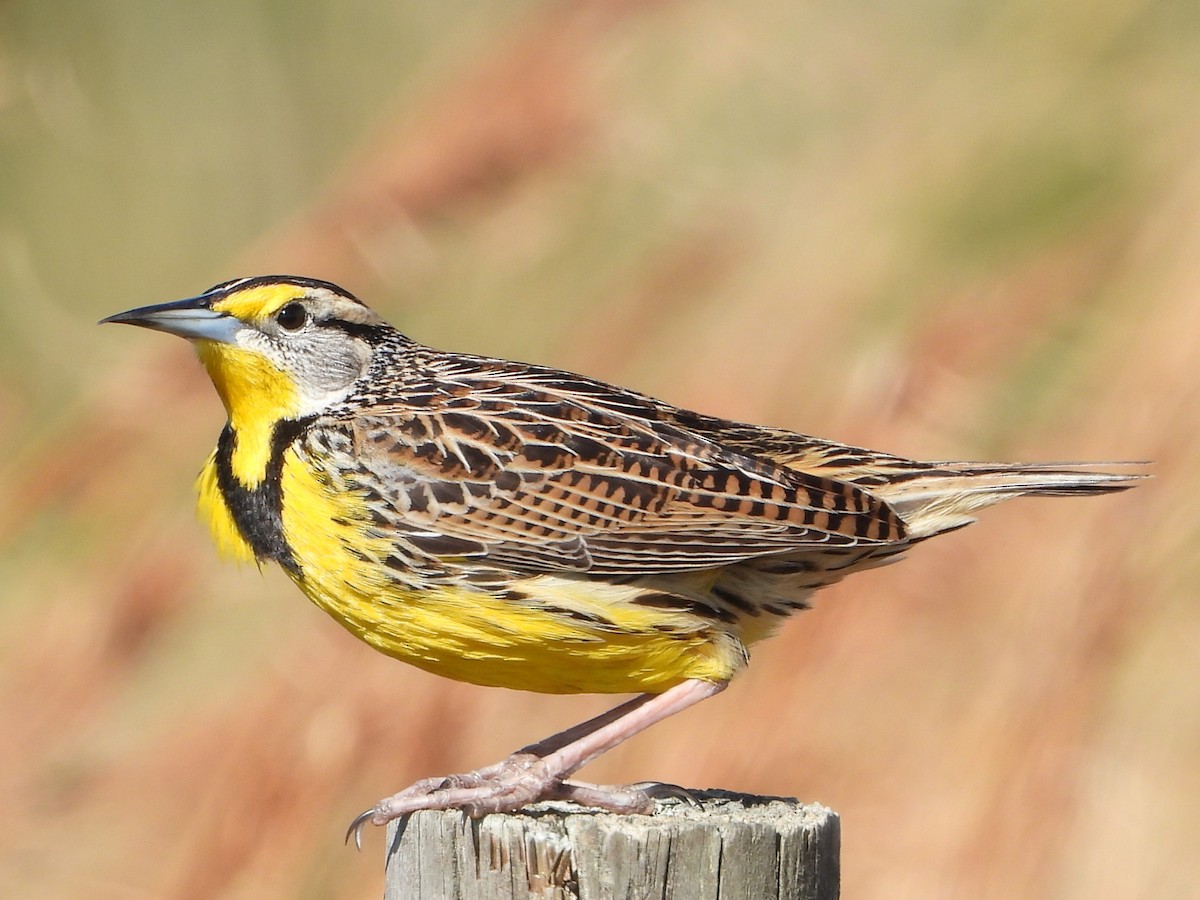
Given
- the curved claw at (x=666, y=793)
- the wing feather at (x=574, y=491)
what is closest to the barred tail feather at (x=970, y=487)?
the wing feather at (x=574, y=491)

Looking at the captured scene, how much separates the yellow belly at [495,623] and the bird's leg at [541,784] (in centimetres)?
11

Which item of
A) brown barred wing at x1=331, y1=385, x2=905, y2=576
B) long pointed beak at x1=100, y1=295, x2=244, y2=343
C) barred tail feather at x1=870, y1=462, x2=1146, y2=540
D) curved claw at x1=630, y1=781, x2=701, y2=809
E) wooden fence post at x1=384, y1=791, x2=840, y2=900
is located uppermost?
long pointed beak at x1=100, y1=295, x2=244, y2=343

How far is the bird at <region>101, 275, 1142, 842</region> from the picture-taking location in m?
4.03

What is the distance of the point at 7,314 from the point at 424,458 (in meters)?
6.10

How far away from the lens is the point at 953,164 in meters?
8.62

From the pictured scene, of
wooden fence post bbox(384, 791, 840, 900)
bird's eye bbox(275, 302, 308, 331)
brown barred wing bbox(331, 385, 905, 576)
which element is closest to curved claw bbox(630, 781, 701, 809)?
wooden fence post bbox(384, 791, 840, 900)

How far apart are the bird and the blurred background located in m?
2.63

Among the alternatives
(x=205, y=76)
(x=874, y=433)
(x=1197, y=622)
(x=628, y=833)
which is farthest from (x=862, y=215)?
(x=628, y=833)

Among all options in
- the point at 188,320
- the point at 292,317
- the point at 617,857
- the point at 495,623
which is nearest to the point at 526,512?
the point at 495,623

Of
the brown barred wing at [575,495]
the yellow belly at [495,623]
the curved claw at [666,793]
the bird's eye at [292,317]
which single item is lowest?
the curved claw at [666,793]

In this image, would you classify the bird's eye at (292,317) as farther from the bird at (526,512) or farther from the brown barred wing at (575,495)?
the brown barred wing at (575,495)

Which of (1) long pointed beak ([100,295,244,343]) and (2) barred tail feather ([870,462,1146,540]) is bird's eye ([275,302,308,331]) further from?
(2) barred tail feather ([870,462,1146,540])

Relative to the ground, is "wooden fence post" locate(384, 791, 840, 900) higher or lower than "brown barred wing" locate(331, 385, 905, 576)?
lower

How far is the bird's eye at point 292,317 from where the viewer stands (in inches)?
172
